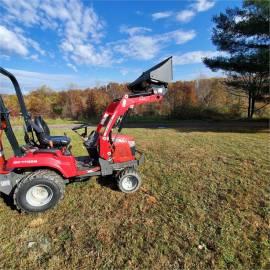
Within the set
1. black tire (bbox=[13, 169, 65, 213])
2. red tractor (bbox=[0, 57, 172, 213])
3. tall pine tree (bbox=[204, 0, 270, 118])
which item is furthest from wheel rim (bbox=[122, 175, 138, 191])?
tall pine tree (bbox=[204, 0, 270, 118])

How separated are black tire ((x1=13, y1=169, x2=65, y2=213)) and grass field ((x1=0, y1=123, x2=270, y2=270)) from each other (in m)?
0.13

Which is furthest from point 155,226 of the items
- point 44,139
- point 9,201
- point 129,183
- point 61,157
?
point 9,201

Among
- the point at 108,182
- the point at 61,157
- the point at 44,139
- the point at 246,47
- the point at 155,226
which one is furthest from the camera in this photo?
the point at 246,47

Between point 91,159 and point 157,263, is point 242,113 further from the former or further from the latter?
point 157,263

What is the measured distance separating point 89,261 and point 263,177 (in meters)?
3.67

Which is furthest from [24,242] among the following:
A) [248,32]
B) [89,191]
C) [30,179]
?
[248,32]

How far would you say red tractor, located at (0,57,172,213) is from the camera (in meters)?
3.54

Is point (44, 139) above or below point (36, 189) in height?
above

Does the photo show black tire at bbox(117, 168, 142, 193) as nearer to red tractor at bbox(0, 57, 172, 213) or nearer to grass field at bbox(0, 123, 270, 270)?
red tractor at bbox(0, 57, 172, 213)

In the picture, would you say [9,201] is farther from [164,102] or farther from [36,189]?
[164,102]

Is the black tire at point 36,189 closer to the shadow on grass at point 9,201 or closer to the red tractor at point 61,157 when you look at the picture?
the red tractor at point 61,157

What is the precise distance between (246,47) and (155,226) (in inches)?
462

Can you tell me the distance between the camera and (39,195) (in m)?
3.66

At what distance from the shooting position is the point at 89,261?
102 inches
